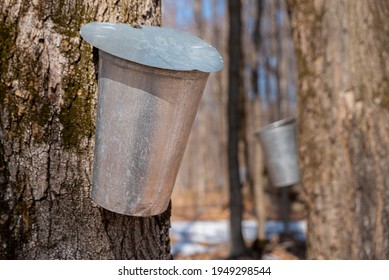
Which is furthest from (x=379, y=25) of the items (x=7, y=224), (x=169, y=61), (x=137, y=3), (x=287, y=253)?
(x=287, y=253)

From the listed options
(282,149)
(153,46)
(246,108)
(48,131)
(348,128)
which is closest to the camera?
(153,46)

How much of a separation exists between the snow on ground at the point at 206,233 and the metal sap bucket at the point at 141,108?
601 cm

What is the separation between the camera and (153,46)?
4.68 ft

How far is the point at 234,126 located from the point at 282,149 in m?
1.79

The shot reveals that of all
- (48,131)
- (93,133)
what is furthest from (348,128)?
(48,131)

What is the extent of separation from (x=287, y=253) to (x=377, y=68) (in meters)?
3.95

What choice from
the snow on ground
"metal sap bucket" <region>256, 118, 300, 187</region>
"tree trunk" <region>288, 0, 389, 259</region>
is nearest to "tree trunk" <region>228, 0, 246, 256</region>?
the snow on ground

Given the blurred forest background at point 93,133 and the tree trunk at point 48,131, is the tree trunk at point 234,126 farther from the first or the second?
the tree trunk at point 48,131

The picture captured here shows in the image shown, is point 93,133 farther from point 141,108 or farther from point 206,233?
point 206,233

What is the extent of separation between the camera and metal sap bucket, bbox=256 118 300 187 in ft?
15.6

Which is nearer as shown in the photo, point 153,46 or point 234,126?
point 153,46

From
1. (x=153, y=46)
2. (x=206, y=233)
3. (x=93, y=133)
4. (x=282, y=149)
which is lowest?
(x=206, y=233)

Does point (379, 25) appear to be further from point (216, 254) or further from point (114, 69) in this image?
point (216, 254)

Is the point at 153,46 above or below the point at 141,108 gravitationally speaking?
above
